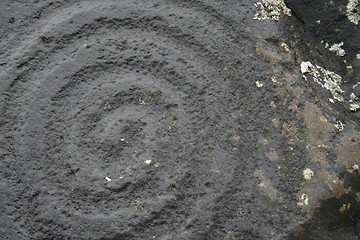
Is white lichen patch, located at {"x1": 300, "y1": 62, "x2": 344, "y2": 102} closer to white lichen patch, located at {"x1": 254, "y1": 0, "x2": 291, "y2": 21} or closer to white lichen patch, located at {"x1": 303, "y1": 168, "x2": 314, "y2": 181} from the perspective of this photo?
white lichen patch, located at {"x1": 254, "y1": 0, "x2": 291, "y2": 21}

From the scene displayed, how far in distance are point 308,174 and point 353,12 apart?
584 mm

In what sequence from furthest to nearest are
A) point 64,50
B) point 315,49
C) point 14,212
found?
point 315,49, point 64,50, point 14,212

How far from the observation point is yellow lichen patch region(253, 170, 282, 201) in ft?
4.44

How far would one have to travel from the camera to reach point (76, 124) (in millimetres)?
1387

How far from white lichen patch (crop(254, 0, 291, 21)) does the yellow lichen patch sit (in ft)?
1.39

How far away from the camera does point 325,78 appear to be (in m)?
1.55

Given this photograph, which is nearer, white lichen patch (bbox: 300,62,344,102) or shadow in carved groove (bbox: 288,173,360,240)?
shadow in carved groove (bbox: 288,173,360,240)

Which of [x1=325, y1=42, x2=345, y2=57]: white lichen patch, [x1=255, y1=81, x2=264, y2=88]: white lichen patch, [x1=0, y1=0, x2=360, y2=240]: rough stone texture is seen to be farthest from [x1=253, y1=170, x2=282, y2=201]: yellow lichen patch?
[x1=325, y1=42, x2=345, y2=57]: white lichen patch

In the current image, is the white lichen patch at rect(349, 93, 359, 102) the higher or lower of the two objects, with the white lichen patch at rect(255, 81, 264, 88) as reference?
higher

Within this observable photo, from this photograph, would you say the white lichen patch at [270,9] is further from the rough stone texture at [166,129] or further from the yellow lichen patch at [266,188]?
the yellow lichen patch at [266,188]

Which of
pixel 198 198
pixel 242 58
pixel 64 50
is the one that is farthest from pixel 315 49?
pixel 64 50

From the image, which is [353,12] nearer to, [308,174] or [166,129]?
[308,174]

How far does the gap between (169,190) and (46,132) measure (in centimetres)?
32

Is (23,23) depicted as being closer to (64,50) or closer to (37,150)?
(64,50)
